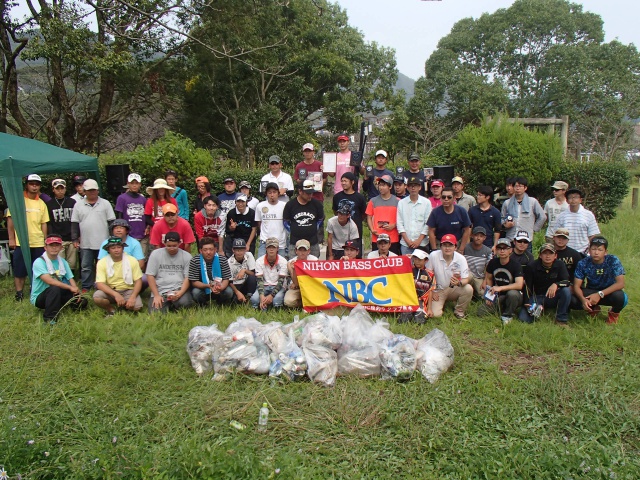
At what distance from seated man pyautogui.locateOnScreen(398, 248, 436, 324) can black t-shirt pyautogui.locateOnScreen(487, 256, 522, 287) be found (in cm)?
75

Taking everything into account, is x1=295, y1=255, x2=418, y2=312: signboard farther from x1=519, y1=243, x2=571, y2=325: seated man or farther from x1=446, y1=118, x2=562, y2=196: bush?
x1=446, y1=118, x2=562, y2=196: bush

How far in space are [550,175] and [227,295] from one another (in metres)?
8.34

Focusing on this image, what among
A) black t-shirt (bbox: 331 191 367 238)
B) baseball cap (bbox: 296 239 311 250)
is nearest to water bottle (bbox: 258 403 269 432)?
baseball cap (bbox: 296 239 311 250)

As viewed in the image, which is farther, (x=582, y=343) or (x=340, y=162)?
(x=340, y=162)

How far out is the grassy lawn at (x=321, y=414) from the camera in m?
3.50

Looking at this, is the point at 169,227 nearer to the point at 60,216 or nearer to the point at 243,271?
the point at 243,271

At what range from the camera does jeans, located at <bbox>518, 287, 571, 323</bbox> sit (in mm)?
5921

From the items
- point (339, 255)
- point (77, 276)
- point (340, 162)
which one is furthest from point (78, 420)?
point (340, 162)

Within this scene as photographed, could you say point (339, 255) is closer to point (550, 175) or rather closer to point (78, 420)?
point (78, 420)

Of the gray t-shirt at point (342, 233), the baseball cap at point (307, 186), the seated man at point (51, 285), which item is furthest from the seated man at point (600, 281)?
the seated man at point (51, 285)

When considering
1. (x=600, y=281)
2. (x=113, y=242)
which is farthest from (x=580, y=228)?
(x=113, y=242)

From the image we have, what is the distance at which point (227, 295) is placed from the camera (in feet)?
21.1

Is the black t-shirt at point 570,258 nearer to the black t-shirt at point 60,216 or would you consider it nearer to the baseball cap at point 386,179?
the baseball cap at point 386,179

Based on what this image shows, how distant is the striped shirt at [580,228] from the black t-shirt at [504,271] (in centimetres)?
122
